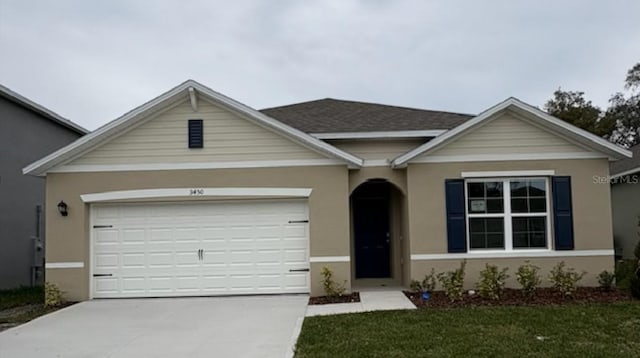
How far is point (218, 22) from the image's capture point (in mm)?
15328

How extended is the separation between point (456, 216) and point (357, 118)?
408 cm

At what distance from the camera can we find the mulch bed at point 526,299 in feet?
32.7

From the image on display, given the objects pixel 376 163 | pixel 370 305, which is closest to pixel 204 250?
pixel 370 305

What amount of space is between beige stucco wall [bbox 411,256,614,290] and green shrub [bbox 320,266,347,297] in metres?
1.60

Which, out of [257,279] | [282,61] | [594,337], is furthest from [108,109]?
[594,337]

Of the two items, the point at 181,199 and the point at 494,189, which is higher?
the point at 494,189

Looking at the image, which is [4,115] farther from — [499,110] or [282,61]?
[499,110]

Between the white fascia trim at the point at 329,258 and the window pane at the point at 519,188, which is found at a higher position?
the window pane at the point at 519,188

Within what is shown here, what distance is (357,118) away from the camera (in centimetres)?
1429

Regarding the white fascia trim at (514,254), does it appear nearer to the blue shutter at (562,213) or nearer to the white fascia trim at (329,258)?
the blue shutter at (562,213)

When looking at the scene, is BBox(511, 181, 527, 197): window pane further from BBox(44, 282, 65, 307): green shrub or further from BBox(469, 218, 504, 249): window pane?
BBox(44, 282, 65, 307): green shrub

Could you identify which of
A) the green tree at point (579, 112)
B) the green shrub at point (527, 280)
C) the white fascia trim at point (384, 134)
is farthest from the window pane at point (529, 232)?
the green tree at point (579, 112)

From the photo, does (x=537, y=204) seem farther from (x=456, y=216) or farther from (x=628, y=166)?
(x=628, y=166)

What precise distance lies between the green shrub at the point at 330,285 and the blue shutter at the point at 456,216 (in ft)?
8.12
